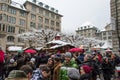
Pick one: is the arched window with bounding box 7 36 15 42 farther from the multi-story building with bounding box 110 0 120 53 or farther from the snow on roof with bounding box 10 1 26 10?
the multi-story building with bounding box 110 0 120 53

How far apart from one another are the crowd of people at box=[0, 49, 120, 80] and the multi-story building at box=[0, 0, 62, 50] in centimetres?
4932

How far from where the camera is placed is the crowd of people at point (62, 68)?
5.16m

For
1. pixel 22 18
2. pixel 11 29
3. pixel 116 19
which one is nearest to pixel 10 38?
pixel 11 29

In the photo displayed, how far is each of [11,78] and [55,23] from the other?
8208 centimetres

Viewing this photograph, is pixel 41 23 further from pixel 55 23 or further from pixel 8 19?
pixel 8 19

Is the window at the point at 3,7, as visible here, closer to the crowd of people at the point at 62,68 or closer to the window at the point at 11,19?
the window at the point at 11,19

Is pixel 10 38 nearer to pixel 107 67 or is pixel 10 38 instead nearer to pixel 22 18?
pixel 22 18

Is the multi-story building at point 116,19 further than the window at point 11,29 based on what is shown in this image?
No

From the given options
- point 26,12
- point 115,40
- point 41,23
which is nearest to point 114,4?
point 115,40

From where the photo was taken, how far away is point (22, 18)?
7000 centimetres

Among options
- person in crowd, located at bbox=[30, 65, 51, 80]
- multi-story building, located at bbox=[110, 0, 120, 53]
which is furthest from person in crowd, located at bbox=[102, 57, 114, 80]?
person in crowd, located at bbox=[30, 65, 51, 80]

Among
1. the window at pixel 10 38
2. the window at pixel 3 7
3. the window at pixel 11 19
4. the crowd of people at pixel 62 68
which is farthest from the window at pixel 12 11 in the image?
the crowd of people at pixel 62 68

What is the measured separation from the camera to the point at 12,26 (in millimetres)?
65312

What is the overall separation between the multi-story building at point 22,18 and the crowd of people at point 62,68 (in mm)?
49318
